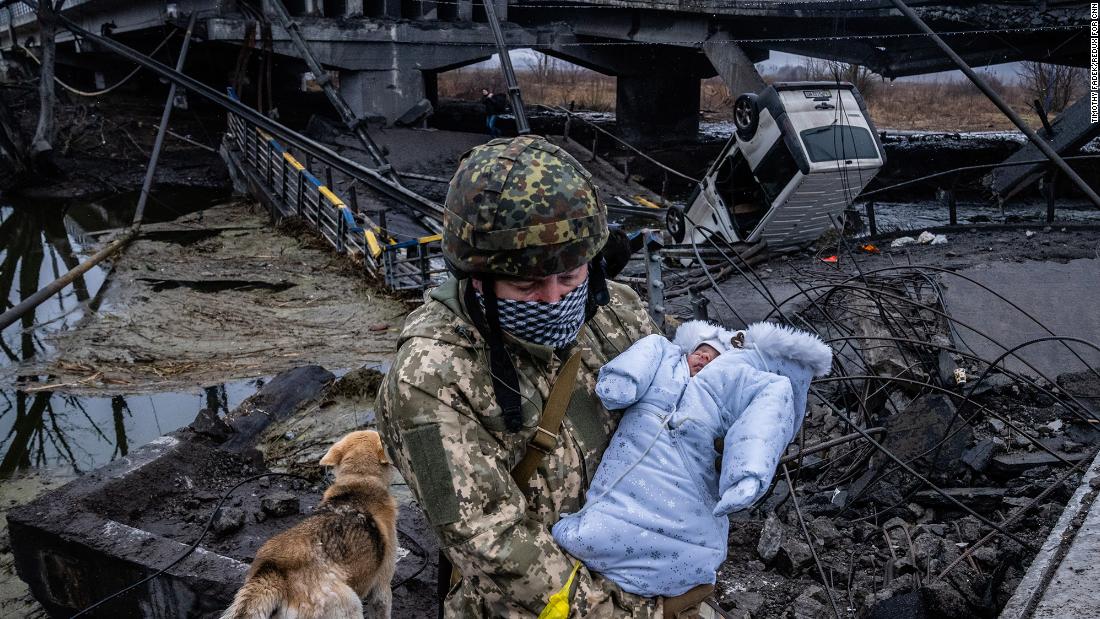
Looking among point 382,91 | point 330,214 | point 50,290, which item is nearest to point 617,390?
point 50,290

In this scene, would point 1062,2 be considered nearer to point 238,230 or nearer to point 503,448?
point 238,230

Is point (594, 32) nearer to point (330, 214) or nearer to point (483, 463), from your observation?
point (330, 214)

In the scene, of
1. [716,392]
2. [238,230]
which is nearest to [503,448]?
[716,392]

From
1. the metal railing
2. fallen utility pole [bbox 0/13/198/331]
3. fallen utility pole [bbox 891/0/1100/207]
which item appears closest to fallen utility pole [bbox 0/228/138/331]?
fallen utility pole [bbox 0/13/198/331]

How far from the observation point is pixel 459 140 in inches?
802

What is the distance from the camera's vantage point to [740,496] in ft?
6.15

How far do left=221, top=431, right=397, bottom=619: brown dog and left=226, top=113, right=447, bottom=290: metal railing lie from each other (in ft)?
14.2

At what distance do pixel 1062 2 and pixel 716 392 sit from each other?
20.5 m

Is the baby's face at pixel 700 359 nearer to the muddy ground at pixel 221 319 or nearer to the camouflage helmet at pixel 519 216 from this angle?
the camouflage helmet at pixel 519 216

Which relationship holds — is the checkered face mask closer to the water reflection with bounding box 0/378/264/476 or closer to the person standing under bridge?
the water reflection with bounding box 0/378/264/476

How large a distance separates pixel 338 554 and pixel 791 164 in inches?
409

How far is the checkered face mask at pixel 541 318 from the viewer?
2.03m

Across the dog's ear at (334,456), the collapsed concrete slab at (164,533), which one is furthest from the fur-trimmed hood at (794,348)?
the collapsed concrete slab at (164,533)

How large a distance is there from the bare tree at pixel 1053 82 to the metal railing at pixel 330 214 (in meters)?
19.1
